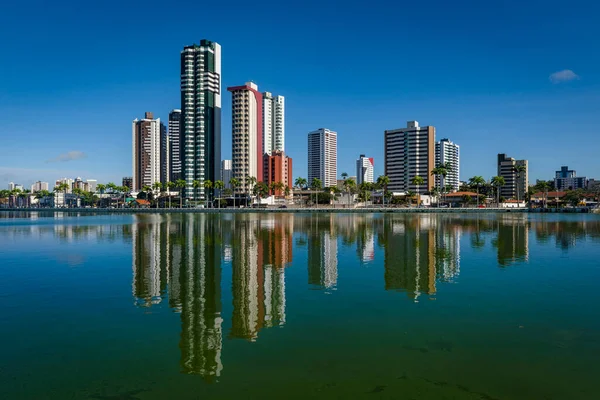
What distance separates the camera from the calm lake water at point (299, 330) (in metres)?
11.6

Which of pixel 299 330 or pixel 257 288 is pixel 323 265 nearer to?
pixel 257 288

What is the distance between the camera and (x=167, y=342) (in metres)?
14.9

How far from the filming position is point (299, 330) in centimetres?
1620

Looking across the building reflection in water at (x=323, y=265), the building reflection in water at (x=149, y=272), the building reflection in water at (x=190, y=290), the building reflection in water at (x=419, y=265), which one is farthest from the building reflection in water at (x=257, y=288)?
the building reflection in water at (x=419, y=265)

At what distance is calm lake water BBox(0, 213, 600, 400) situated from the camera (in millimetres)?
11625

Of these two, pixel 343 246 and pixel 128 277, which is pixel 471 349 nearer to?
pixel 128 277

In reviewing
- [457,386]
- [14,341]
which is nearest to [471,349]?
[457,386]

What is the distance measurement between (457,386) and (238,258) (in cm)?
2600

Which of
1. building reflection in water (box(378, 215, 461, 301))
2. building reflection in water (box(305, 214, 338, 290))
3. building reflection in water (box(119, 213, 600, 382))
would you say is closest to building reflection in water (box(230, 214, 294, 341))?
building reflection in water (box(119, 213, 600, 382))

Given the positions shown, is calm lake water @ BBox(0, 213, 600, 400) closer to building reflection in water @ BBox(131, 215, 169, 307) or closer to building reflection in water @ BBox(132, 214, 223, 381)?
building reflection in water @ BBox(132, 214, 223, 381)

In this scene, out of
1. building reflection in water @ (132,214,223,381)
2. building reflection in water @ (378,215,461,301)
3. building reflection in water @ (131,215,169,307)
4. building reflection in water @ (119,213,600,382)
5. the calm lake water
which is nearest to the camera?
the calm lake water

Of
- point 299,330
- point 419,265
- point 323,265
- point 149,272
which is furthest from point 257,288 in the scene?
point 419,265

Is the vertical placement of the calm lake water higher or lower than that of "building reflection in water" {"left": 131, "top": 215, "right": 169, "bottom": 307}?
lower

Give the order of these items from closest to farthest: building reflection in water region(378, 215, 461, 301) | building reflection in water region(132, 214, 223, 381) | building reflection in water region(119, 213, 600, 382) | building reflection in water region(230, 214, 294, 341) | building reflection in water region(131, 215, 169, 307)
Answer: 1. building reflection in water region(132, 214, 223, 381)
2. building reflection in water region(119, 213, 600, 382)
3. building reflection in water region(230, 214, 294, 341)
4. building reflection in water region(131, 215, 169, 307)
5. building reflection in water region(378, 215, 461, 301)
